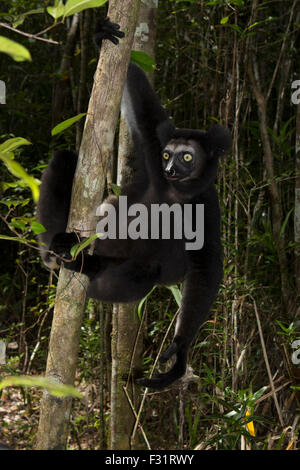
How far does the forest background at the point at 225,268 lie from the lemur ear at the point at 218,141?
0.47 m

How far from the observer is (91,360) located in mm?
4172

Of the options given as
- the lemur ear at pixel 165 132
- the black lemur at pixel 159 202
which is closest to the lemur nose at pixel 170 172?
the black lemur at pixel 159 202

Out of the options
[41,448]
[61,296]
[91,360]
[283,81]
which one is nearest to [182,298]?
[61,296]

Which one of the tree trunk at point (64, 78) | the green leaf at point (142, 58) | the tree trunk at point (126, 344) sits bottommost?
the tree trunk at point (126, 344)

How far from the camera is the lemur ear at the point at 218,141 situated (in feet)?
8.47

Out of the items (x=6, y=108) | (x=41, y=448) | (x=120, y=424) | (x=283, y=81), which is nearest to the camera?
(x=41, y=448)

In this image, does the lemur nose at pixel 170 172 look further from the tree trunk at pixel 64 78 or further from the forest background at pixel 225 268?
the tree trunk at pixel 64 78

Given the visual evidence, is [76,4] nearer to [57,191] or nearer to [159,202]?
[57,191]

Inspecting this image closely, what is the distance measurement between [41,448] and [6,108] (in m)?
4.54

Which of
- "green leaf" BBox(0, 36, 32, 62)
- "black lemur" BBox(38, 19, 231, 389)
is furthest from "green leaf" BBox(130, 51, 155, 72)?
"green leaf" BBox(0, 36, 32, 62)

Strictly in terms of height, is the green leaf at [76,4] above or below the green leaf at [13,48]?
above

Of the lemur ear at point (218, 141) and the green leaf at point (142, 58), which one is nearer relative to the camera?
the green leaf at point (142, 58)

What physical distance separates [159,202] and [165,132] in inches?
15.9

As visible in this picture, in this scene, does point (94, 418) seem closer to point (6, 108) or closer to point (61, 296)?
point (61, 296)
